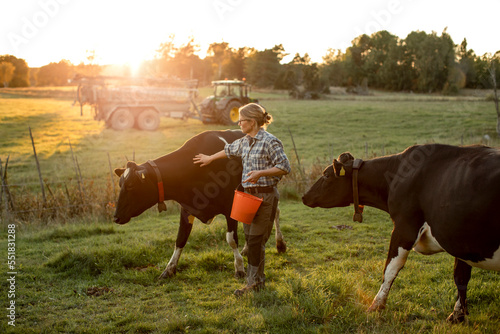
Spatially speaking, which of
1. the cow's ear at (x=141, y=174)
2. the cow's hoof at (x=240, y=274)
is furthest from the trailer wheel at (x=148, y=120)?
the cow's hoof at (x=240, y=274)

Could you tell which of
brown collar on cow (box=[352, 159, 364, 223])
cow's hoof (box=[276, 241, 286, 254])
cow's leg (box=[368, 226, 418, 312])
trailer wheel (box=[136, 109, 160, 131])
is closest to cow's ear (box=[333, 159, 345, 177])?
brown collar on cow (box=[352, 159, 364, 223])

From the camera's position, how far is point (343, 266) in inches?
215

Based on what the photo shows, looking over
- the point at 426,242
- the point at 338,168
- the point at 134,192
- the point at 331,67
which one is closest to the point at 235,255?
the point at 134,192

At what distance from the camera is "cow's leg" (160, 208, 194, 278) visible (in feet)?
17.7

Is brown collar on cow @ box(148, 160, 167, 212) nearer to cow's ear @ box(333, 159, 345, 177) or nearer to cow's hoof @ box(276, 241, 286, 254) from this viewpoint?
cow's hoof @ box(276, 241, 286, 254)

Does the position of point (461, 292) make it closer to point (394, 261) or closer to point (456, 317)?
point (456, 317)

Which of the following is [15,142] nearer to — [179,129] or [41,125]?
[41,125]

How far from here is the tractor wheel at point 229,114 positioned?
23.3 meters

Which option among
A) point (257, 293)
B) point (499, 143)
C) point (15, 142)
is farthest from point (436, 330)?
point (15, 142)

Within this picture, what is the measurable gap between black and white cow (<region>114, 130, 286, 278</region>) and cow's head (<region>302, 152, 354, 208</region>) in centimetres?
129

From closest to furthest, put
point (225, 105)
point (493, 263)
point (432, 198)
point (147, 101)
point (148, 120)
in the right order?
point (493, 263)
point (432, 198)
point (148, 120)
point (147, 101)
point (225, 105)

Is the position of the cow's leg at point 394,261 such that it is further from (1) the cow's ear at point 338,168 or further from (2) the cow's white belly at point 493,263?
(1) the cow's ear at point 338,168

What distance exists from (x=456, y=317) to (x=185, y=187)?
3389mm

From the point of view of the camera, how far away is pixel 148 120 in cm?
2280
